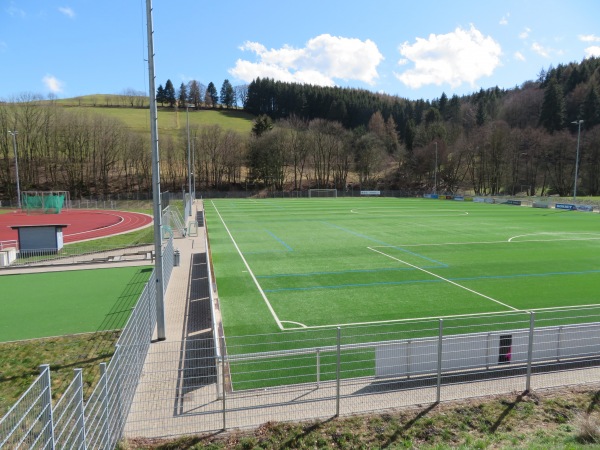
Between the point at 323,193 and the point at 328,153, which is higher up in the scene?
the point at 328,153

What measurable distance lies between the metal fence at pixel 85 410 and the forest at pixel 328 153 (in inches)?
2569

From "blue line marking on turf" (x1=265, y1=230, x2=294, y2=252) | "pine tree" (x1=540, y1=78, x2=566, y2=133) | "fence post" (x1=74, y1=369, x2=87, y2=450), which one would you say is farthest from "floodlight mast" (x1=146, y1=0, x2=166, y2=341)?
"pine tree" (x1=540, y1=78, x2=566, y2=133)

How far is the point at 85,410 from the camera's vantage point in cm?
752

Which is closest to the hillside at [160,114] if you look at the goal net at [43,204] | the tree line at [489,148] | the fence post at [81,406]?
the tree line at [489,148]

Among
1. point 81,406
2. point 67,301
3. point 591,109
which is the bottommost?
point 67,301

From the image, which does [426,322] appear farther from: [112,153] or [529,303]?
[112,153]

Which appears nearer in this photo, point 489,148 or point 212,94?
point 489,148

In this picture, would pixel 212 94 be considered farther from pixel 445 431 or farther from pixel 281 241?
pixel 445 431

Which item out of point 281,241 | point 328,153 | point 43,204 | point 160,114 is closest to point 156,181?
point 281,241

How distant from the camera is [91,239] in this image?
3136 centimetres

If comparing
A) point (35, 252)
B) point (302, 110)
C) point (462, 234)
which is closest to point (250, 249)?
point (35, 252)

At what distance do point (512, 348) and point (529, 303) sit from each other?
22.2 ft

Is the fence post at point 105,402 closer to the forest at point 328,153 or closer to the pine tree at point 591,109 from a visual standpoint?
the forest at point 328,153

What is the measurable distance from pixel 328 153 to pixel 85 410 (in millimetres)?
90205
